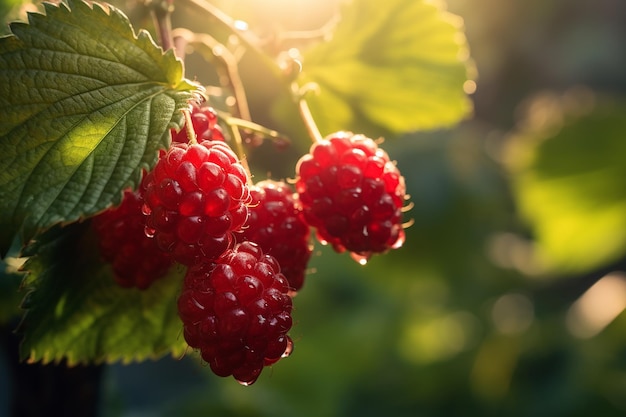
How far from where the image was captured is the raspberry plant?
1.69 ft

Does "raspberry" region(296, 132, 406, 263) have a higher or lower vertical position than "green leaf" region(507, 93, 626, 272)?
→ higher

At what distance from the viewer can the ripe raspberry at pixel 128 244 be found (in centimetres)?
62

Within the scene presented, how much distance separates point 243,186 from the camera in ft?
1.81

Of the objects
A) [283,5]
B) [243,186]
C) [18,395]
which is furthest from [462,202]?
[243,186]

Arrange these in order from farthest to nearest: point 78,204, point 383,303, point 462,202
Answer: point 383,303 < point 462,202 < point 78,204

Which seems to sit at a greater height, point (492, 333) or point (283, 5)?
point (283, 5)

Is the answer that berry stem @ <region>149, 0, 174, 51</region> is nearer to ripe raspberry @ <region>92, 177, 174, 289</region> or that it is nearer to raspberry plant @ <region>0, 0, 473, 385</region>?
raspberry plant @ <region>0, 0, 473, 385</region>

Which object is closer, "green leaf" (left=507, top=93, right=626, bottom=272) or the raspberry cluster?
the raspberry cluster

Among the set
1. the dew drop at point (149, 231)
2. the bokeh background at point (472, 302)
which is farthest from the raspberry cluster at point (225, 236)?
the bokeh background at point (472, 302)

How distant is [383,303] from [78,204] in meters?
3.21

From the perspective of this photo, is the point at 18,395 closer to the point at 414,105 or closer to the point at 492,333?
the point at 414,105

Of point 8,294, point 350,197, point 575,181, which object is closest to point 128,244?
point 350,197

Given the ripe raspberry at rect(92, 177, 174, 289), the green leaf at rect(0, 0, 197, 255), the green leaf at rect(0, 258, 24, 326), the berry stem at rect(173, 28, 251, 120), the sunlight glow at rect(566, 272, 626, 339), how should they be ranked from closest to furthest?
the green leaf at rect(0, 0, 197, 255), the ripe raspberry at rect(92, 177, 174, 289), the berry stem at rect(173, 28, 251, 120), the green leaf at rect(0, 258, 24, 326), the sunlight glow at rect(566, 272, 626, 339)

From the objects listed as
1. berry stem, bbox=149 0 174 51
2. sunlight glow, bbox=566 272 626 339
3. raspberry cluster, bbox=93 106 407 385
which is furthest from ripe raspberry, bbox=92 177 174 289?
sunlight glow, bbox=566 272 626 339
